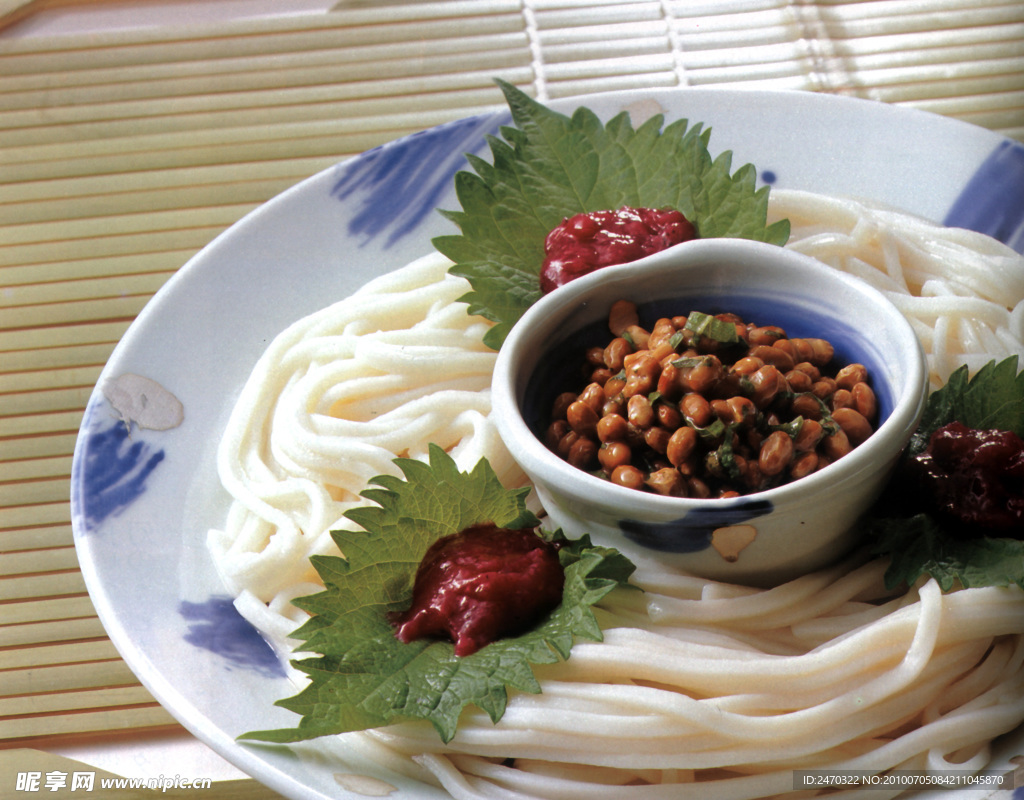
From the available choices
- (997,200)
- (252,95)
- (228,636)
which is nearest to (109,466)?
(228,636)

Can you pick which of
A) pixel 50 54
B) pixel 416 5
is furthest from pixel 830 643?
pixel 50 54

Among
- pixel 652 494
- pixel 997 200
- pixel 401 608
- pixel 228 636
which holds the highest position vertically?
pixel 652 494

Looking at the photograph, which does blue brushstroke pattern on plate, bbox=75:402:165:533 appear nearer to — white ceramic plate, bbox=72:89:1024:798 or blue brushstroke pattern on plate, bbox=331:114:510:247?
Answer: white ceramic plate, bbox=72:89:1024:798

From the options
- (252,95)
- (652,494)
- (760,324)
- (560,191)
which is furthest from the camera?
(252,95)

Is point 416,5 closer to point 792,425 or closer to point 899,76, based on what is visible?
point 899,76

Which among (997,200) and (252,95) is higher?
(252,95)

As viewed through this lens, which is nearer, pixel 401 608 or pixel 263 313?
pixel 401 608

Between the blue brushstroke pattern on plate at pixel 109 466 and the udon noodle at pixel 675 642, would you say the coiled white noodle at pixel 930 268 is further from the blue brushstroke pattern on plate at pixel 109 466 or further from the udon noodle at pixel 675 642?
the blue brushstroke pattern on plate at pixel 109 466

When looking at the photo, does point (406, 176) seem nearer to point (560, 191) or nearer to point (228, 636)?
point (560, 191)
